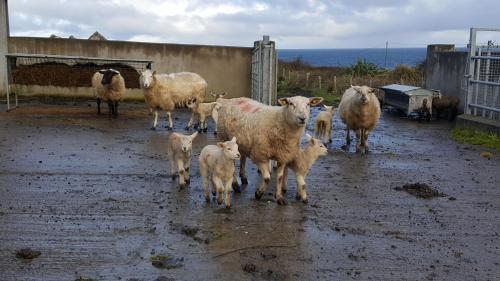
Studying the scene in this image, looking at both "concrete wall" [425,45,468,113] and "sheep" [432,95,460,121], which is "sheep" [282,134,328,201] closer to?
"concrete wall" [425,45,468,113]

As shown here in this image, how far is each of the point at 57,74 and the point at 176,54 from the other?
417 centimetres

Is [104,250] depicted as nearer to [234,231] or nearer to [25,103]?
[234,231]


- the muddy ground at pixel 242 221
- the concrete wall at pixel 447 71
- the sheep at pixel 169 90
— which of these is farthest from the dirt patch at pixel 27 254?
the concrete wall at pixel 447 71

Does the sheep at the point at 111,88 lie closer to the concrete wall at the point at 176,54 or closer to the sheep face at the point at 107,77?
the sheep face at the point at 107,77

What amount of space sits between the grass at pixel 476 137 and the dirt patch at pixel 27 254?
9.84 metres

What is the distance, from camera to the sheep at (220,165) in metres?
6.59

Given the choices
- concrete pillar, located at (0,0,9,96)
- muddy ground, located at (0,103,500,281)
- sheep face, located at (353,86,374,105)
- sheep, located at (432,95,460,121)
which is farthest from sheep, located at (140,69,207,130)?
concrete pillar, located at (0,0,9,96)

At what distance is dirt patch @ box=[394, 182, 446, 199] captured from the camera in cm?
780

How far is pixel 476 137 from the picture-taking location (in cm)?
1275

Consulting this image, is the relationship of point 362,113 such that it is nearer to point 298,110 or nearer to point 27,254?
point 298,110

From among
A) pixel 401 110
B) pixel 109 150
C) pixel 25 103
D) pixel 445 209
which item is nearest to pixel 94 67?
pixel 25 103

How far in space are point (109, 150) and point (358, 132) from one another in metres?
5.25

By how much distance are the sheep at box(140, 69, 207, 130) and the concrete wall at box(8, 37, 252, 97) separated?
4423 millimetres

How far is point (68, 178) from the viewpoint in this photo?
830 centimetres
